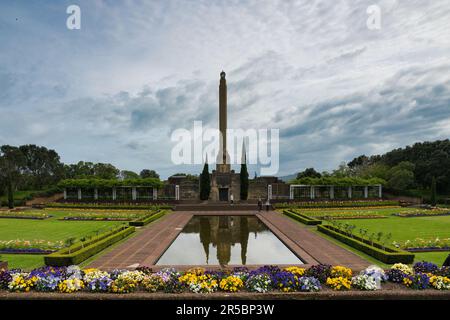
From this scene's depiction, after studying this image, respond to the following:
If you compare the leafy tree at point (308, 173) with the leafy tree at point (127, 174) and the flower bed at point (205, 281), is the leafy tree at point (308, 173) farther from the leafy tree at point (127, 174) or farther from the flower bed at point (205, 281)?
the flower bed at point (205, 281)

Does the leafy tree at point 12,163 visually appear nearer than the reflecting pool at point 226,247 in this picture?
No

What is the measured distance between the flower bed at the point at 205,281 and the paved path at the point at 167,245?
128 inches

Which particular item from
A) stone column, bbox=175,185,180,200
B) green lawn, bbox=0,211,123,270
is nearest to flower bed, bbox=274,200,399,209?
stone column, bbox=175,185,180,200

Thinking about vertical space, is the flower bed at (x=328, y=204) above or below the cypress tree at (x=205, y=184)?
below

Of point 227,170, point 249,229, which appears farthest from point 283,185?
point 249,229

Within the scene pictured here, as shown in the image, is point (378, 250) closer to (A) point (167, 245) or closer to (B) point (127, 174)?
(A) point (167, 245)

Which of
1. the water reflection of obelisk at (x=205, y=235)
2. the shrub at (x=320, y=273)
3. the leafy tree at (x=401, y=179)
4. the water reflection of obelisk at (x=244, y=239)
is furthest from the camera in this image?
the leafy tree at (x=401, y=179)

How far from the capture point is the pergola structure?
4488 centimetres

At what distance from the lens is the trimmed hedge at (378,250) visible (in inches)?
507

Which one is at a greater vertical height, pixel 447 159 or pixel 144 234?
pixel 447 159

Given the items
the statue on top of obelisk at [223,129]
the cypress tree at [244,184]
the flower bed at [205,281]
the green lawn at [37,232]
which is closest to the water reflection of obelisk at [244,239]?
the flower bed at [205,281]
